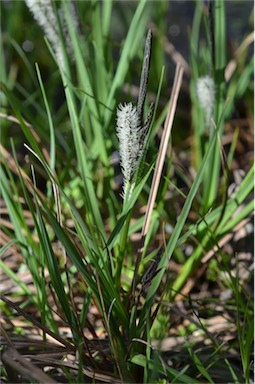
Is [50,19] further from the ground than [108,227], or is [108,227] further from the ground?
[50,19]

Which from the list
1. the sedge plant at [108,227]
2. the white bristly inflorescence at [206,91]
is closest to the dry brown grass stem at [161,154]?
the sedge plant at [108,227]

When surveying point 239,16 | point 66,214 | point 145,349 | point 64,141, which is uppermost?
point 239,16

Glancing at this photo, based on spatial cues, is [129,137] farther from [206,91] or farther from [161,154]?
[206,91]

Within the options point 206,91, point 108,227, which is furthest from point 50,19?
point 108,227

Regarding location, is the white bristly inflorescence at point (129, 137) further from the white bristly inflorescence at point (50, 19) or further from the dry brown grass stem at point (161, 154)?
the white bristly inflorescence at point (50, 19)

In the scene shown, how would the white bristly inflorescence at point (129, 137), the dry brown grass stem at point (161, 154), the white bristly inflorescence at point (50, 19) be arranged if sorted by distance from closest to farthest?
1. the white bristly inflorescence at point (129, 137)
2. the dry brown grass stem at point (161, 154)
3. the white bristly inflorescence at point (50, 19)

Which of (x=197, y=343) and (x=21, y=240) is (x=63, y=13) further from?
(x=197, y=343)

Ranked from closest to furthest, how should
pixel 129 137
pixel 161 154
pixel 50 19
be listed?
pixel 129 137
pixel 161 154
pixel 50 19

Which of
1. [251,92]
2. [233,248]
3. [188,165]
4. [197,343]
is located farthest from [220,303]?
[251,92]
